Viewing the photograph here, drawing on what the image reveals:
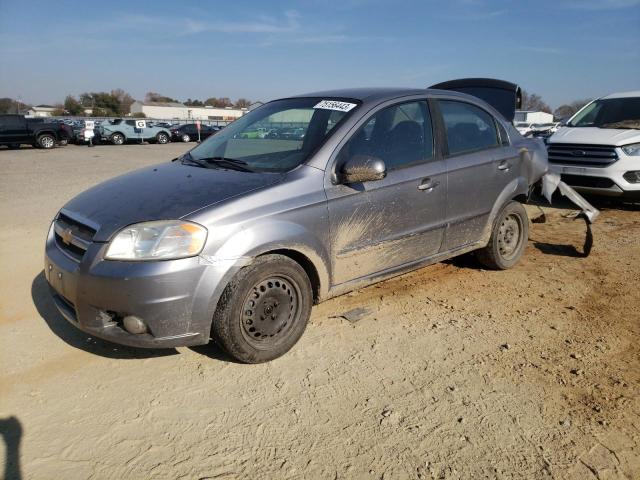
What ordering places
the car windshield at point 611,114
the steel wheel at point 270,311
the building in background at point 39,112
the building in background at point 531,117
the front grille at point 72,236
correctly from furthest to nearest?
the building in background at point 39,112 < the building in background at point 531,117 < the car windshield at point 611,114 < the steel wheel at point 270,311 < the front grille at point 72,236

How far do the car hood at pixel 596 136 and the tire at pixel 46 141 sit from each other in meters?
22.9

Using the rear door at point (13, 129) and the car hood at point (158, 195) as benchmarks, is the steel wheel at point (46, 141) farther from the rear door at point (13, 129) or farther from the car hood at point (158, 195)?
the car hood at point (158, 195)

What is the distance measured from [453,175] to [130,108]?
3431 inches

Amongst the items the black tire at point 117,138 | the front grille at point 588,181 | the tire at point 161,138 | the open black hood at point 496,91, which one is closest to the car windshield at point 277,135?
the open black hood at point 496,91

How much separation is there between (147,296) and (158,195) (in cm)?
73

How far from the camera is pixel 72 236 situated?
120 inches

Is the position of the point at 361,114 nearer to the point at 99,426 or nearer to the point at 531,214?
the point at 99,426

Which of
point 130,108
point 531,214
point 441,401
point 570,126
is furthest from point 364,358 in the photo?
point 130,108

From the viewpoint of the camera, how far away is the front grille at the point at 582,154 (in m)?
7.45

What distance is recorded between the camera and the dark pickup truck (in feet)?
72.1

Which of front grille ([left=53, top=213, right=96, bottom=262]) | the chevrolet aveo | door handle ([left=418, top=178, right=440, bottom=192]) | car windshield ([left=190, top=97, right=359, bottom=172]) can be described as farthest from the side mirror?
front grille ([left=53, top=213, right=96, bottom=262])

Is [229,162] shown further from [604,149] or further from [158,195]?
[604,149]

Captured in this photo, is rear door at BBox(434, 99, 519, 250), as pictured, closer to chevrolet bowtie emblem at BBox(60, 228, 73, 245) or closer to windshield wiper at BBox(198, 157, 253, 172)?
windshield wiper at BBox(198, 157, 253, 172)

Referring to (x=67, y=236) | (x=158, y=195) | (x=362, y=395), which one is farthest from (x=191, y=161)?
(x=362, y=395)
